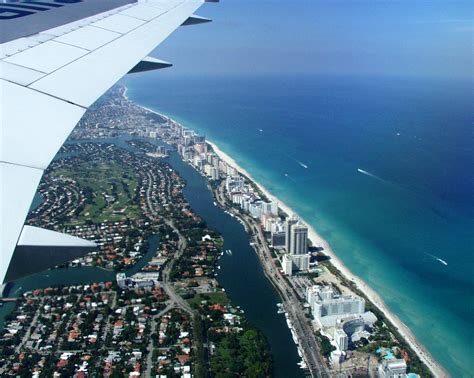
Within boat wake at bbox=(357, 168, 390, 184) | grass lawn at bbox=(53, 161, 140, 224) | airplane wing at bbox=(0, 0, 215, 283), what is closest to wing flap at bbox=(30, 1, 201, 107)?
airplane wing at bbox=(0, 0, 215, 283)

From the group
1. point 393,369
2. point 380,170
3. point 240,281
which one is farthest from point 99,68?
point 380,170

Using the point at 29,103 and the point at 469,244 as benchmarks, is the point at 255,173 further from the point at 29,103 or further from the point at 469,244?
the point at 29,103

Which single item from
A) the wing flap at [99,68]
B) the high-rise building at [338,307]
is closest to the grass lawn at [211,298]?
the high-rise building at [338,307]

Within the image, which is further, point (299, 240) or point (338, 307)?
point (299, 240)

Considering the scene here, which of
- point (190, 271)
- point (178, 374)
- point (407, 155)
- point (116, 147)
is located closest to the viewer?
point (178, 374)

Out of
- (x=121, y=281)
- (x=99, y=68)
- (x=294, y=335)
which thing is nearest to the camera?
(x=99, y=68)

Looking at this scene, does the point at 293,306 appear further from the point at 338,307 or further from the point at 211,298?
the point at 211,298

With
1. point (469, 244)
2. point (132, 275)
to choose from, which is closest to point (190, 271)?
point (132, 275)

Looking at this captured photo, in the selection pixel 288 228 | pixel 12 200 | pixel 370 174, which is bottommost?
pixel 370 174
